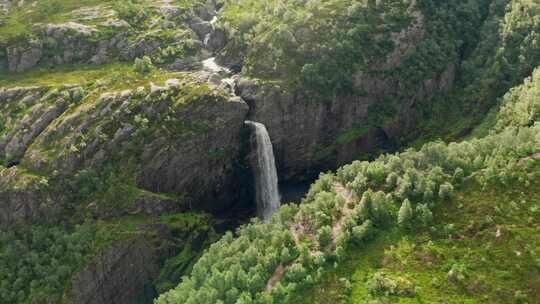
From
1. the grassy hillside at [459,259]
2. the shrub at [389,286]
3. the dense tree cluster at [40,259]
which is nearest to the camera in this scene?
the grassy hillside at [459,259]

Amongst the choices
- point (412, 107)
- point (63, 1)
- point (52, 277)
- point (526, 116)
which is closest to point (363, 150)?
point (412, 107)

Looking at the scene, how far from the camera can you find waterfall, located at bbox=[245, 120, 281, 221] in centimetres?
14100

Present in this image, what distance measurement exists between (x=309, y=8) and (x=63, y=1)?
280ft

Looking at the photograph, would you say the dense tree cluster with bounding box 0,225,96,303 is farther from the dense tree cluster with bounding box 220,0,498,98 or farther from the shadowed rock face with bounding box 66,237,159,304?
the dense tree cluster with bounding box 220,0,498,98

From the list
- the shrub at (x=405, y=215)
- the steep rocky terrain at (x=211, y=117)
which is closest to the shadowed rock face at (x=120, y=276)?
the steep rocky terrain at (x=211, y=117)

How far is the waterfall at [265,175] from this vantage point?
14100 centimetres

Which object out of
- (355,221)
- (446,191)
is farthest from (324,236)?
(446,191)

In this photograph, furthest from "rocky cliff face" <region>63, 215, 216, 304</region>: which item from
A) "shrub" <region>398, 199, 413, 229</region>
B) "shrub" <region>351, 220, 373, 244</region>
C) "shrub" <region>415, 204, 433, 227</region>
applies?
"shrub" <region>415, 204, 433, 227</region>

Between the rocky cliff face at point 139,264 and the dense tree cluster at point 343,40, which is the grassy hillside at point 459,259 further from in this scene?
the dense tree cluster at point 343,40

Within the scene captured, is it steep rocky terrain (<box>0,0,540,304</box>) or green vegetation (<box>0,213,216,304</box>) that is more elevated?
steep rocky terrain (<box>0,0,540,304</box>)

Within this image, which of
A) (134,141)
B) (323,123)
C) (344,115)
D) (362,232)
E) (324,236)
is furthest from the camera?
(344,115)

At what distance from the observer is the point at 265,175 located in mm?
142500

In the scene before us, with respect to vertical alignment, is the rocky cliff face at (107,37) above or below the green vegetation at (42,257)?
above

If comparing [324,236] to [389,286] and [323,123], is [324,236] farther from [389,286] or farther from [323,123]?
[323,123]
